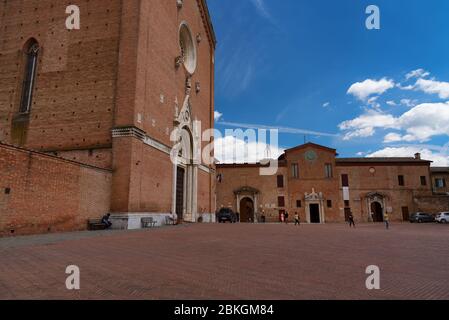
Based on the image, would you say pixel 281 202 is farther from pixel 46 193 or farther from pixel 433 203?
pixel 46 193

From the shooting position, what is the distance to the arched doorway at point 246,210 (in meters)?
41.5

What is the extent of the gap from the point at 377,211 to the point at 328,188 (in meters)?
8.03

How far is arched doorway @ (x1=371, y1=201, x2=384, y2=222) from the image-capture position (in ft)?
132

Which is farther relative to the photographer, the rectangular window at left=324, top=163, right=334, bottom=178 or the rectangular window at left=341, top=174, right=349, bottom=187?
the rectangular window at left=341, top=174, right=349, bottom=187

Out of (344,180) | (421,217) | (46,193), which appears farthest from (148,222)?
(421,217)

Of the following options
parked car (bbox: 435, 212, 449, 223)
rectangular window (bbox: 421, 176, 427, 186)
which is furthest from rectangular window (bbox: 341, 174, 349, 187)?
parked car (bbox: 435, 212, 449, 223)

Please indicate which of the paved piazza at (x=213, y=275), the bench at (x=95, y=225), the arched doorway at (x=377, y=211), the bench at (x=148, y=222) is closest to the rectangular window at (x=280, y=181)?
the arched doorway at (x=377, y=211)

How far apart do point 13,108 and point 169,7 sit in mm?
12906

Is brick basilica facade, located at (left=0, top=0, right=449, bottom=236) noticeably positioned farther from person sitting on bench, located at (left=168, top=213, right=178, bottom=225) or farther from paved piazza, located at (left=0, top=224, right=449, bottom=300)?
paved piazza, located at (left=0, top=224, right=449, bottom=300)

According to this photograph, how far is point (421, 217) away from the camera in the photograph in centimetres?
3622

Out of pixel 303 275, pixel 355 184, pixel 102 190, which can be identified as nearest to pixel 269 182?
pixel 355 184

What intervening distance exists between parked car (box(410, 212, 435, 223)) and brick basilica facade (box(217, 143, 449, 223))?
2.47 meters

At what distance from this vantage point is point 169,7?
21.8m
